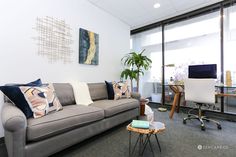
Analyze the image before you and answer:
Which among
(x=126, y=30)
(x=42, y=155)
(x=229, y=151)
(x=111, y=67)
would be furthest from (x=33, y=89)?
(x=126, y=30)

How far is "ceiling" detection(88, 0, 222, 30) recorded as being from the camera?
3.13m

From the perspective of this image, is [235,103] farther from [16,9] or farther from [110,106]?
[16,9]

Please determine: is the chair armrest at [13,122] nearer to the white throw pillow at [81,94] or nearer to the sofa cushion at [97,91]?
the white throw pillow at [81,94]

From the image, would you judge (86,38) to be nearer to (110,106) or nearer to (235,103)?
(110,106)

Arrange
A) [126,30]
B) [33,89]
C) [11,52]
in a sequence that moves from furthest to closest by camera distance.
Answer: [126,30], [11,52], [33,89]

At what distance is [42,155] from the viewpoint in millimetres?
1361

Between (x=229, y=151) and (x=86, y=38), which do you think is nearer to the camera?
(x=229, y=151)

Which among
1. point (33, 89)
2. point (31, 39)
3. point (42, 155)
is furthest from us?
point (31, 39)

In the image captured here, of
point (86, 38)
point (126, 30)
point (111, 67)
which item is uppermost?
point (126, 30)

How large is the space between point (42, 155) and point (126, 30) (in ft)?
12.7

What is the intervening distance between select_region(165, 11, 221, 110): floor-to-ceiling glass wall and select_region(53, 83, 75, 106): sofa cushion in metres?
2.48

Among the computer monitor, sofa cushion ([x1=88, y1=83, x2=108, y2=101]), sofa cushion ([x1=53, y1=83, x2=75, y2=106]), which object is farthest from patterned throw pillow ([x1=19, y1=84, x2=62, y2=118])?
the computer monitor

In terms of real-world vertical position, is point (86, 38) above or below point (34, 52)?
above

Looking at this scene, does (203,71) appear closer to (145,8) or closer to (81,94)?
(145,8)
